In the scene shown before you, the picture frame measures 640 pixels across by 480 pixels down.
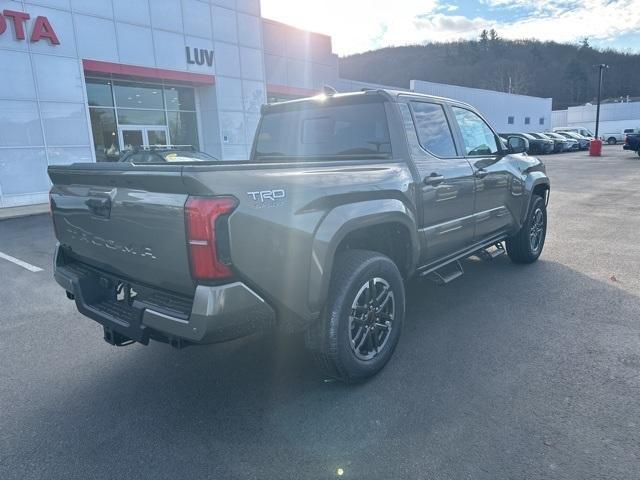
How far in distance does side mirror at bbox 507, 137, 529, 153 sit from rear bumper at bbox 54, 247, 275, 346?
3916mm

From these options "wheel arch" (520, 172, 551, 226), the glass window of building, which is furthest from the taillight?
the glass window of building

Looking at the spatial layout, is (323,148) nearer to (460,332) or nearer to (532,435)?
(460,332)

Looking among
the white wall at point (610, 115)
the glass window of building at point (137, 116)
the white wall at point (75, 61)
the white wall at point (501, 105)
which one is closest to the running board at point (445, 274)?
the glass window of building at point (137, 116)

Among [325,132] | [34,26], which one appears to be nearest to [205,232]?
[325,132]

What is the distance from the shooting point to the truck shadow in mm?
2395

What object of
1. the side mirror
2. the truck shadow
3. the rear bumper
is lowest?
the truck shadow

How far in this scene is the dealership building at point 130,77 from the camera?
13.6 metres

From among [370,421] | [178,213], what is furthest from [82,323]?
[370,421]

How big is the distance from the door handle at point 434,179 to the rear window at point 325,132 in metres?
0.39

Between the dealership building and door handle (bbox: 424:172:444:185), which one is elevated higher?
the dealership building

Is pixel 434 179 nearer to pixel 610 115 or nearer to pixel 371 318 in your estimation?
pixel 371 318

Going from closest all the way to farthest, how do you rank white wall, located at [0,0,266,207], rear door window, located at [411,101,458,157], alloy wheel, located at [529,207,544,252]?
rear door window, located at [411,101,458,157] < alloy wheel, located at [529,207,544,252] < white wall, located at [0,0,266,207]

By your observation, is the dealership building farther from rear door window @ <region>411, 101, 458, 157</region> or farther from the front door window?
rear door window @ <region>411, 101, 458, 157</region>

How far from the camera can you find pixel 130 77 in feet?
54.1
